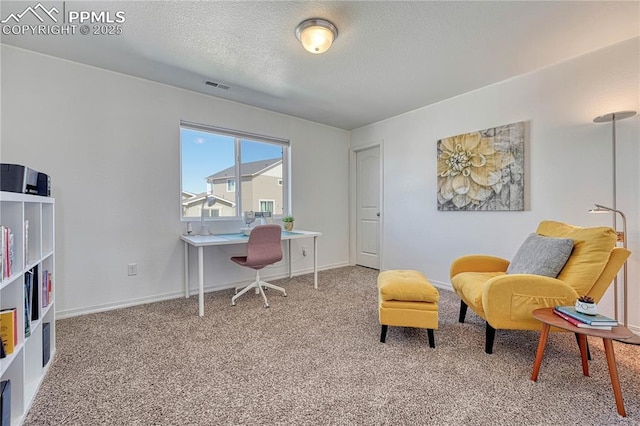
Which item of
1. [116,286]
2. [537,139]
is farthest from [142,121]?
[537,139]

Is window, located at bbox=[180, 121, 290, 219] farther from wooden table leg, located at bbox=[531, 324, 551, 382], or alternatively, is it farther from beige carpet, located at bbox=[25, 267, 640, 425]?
wooden table leg, located at bbox=[531, 324, 551, 382]

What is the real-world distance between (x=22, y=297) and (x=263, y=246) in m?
1.83

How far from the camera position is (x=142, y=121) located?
9.58 feet

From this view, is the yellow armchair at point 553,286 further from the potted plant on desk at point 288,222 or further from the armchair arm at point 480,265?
the potted plant on desk at point 288,222

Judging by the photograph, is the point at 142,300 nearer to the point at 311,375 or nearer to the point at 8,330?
the point at 8,330

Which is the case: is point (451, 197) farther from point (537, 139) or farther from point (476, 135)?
point (537, 139)

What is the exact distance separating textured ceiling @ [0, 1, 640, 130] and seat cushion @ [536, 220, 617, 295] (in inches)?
61.1

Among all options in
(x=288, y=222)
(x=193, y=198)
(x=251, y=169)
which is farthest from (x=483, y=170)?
(x=193, y=198)

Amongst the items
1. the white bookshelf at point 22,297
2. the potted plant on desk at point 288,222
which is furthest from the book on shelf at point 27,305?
the potted plant on desk at point 288,222

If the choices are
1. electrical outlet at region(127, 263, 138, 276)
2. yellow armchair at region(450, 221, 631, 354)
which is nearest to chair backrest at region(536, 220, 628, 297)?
yellow armchair at region(450, 221, 631, 354)

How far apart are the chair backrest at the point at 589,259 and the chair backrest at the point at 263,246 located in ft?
8.09

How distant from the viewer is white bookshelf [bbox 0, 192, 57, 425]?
131cm

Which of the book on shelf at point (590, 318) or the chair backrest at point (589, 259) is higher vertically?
the chair backrest at point (589, 259)

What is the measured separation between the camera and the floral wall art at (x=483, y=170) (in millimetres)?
2846
